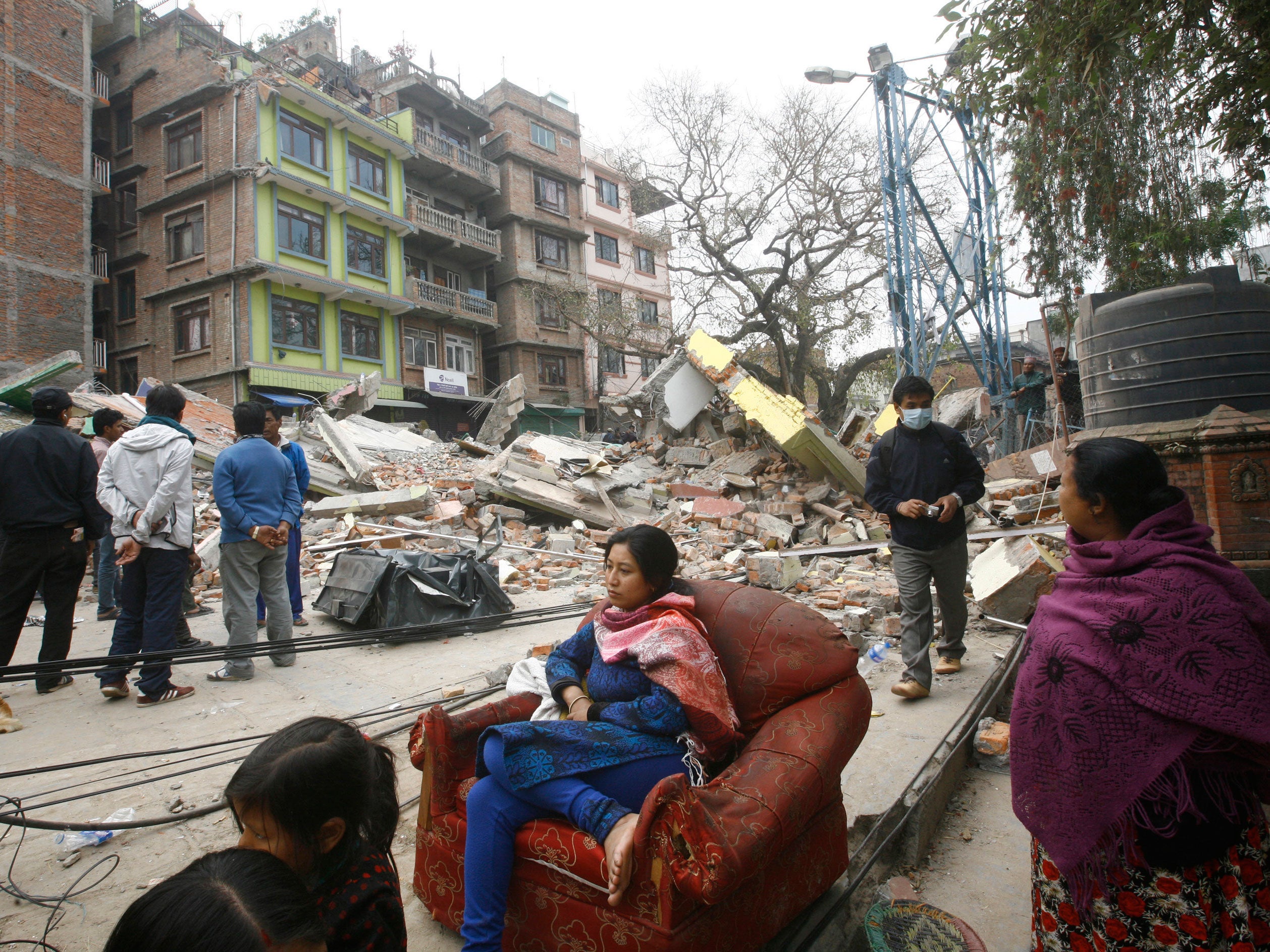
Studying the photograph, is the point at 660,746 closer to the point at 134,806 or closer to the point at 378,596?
the point at 134,806

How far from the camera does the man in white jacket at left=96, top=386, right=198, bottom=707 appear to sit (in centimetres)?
388

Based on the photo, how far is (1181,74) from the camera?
5617 mm

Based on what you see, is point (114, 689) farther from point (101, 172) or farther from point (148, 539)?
point (101, 172)

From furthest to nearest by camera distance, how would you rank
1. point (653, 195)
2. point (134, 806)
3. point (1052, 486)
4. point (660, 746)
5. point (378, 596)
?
point (653, 195), point (1052, 486), point (378, 596), point (134, 806), point (660, 746)

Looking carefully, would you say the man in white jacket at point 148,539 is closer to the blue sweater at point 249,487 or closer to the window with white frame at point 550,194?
the blue sweater at point 249,487

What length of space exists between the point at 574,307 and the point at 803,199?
8.01 meters

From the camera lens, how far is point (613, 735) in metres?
2.00

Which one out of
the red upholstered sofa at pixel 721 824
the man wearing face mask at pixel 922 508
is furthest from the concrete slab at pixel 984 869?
the man wearing face mask at pixel 922 508

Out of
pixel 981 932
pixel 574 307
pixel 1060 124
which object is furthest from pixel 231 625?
pixel 574 307

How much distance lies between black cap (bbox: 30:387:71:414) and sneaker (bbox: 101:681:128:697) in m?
1.69

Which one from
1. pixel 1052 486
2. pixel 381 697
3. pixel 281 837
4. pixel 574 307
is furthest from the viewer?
pixel 574 307

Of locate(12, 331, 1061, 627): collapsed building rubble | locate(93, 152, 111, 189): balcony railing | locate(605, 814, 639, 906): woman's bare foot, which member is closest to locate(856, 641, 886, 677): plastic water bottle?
locate(12, 331, 1061, 627): collapsed building rubble

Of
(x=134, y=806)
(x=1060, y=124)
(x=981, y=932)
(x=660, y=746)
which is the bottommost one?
(x=981, y=932)

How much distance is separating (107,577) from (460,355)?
21.3 metres
